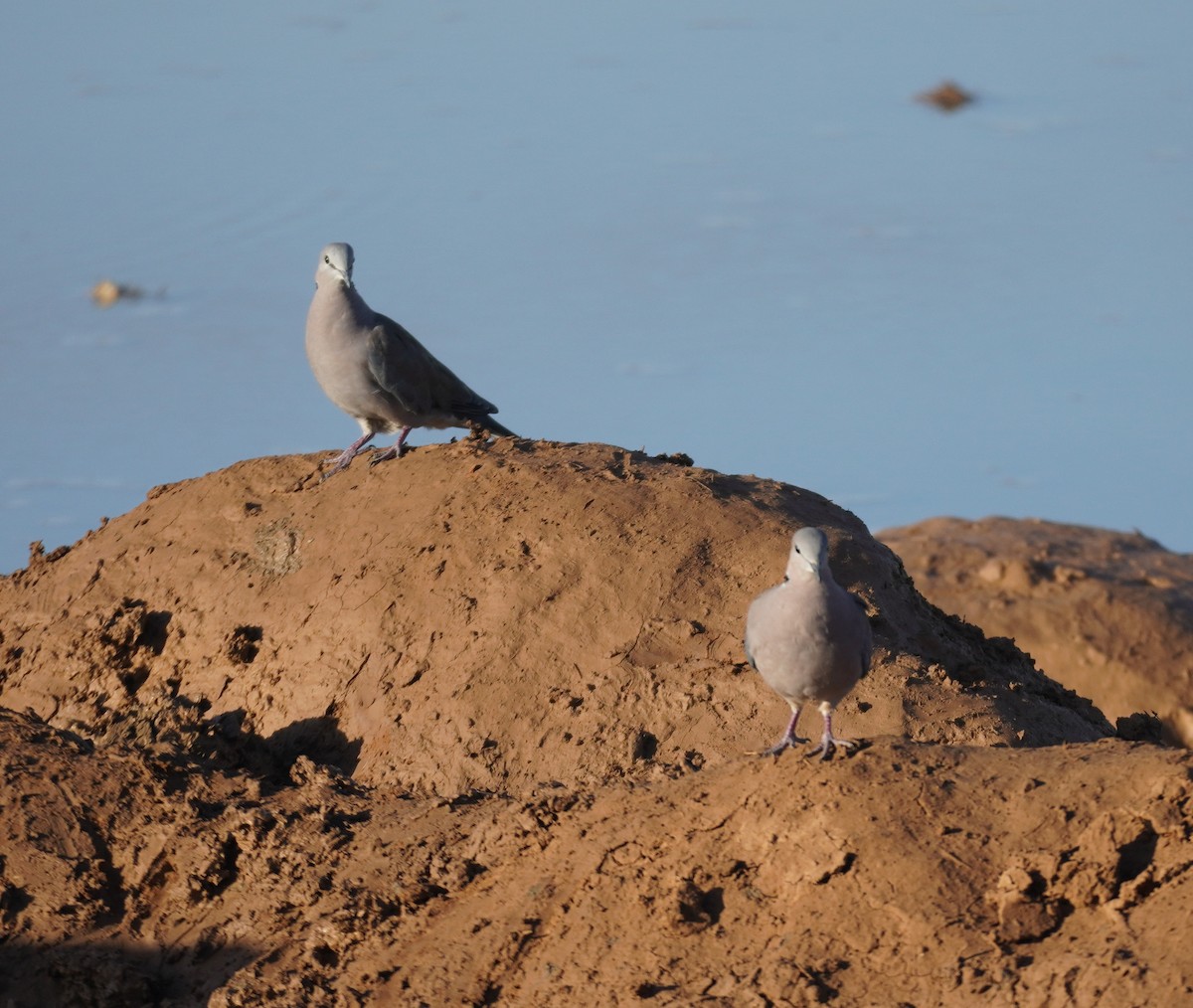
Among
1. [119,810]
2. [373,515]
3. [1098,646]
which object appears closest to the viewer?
[119,810]

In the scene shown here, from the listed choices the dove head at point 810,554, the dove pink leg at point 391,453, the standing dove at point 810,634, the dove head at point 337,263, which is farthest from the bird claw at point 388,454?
the dove head at point 810,554

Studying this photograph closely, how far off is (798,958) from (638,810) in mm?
891

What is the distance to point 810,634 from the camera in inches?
206

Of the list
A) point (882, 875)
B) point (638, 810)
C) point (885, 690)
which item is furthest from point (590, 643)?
point (882, 875)

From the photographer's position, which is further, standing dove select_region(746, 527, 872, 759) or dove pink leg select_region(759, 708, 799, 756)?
dove pink leg select_region(759, 708, 799, 756)

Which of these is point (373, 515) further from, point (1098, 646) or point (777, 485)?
point (1098, 646)

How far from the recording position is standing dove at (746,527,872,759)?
17.1 feet

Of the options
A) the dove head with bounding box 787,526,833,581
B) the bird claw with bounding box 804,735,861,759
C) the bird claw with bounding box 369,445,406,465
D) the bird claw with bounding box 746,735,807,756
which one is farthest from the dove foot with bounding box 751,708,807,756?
the bird claw with bounding box 369,445,406,465

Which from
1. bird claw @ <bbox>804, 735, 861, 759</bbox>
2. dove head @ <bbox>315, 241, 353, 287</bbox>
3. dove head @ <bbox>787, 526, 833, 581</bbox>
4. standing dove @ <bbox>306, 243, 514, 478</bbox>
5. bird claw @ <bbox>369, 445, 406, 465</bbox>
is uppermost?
dove head @ <bbox>315, 241, 353, 287</bbox>

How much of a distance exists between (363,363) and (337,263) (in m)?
0.51

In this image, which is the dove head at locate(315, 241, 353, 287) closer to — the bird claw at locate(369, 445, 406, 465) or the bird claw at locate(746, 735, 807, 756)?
the bird claw at locate(369, 445, 406, 465)

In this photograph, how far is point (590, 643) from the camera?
23.5 ft

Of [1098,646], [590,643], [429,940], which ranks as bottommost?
[1098,646]

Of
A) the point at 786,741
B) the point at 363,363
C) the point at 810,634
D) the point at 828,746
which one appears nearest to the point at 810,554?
the point at 810,634
